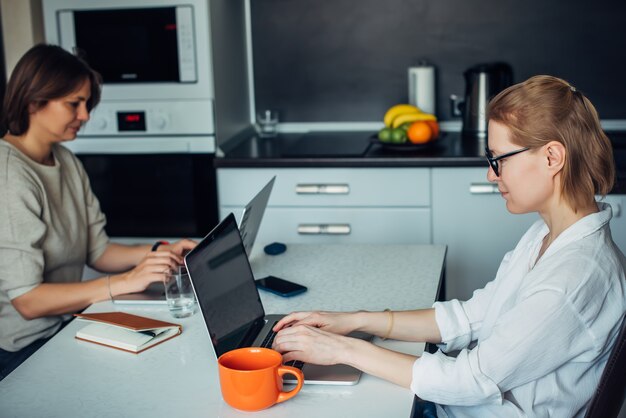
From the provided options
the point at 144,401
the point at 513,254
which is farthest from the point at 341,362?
the point at 513,254

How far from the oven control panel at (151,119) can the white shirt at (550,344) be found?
77.6 inches

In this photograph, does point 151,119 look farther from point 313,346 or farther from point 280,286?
point 313,346

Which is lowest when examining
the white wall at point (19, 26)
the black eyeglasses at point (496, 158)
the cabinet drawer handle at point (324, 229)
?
the cabinet drawer handle at point (324, 229)

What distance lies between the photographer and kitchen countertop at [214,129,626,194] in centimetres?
300

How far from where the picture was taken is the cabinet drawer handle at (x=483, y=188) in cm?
300

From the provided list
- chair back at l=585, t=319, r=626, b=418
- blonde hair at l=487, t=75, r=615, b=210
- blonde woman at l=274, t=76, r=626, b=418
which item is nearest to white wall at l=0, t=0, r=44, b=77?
blonde woman at l=274, t=76, r=626, b=418

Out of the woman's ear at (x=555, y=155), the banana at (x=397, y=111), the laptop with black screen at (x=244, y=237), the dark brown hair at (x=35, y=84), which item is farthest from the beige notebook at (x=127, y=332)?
the banana at (x=397, y=111)

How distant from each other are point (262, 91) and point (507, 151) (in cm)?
243

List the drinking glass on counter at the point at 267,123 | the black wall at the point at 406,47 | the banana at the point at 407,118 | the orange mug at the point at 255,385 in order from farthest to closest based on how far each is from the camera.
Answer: the drinking glass on counter at the point at 267,123 < the black wall at the point at 406,47 < the banana at the point at 407,118 < the orange mug at the point at 255,385

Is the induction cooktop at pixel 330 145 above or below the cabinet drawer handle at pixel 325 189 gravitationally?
Answer: above

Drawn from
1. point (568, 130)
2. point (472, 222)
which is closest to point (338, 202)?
point (472, 222)

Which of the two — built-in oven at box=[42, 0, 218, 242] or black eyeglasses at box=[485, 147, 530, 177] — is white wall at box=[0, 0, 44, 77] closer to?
built-in oven at box=[42, 0, 218, 242]

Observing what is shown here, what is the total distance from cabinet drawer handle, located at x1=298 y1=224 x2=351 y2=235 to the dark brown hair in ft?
3.95

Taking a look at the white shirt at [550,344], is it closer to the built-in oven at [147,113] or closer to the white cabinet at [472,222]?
the white cabinet at [472,222]
